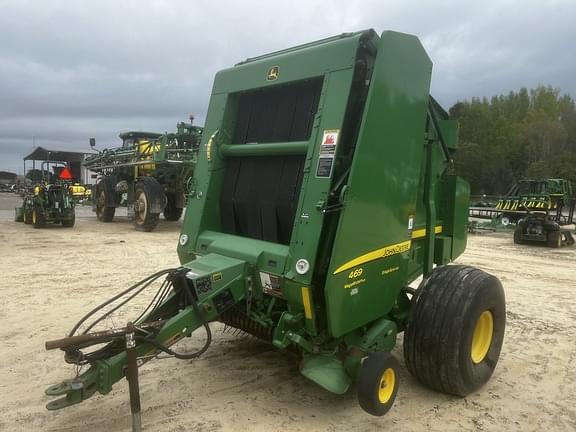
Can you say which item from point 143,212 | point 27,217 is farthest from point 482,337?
point 27,217

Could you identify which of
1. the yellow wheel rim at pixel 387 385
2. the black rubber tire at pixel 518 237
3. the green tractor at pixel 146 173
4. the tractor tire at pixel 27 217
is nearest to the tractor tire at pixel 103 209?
the green tractor at pixel 146 173

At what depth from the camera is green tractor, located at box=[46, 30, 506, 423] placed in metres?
3.17

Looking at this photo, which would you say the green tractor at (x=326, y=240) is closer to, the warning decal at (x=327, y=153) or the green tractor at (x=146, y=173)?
the warning decal at (x=327, y=153)

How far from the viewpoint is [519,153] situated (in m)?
45.1

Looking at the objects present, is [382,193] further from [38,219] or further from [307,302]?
[38,219]

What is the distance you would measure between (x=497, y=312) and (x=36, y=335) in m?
4.36

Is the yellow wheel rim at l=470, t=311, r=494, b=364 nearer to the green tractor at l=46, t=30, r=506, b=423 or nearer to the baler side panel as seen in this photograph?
the green tractor at l=46, t=30, r=506, b=423

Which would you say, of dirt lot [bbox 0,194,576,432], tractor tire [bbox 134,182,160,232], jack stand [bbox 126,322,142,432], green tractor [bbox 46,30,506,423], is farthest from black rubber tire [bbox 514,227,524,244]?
jack stand [bbox 126,322,142,432]

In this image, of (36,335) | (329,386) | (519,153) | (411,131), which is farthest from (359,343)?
(519,153)

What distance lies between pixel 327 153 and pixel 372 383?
150cm

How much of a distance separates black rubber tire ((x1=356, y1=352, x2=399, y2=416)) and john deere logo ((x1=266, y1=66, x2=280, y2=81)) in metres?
2.19

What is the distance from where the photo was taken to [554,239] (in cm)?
1362

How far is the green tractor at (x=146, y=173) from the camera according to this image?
1380cm

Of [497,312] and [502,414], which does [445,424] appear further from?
[497,312]
